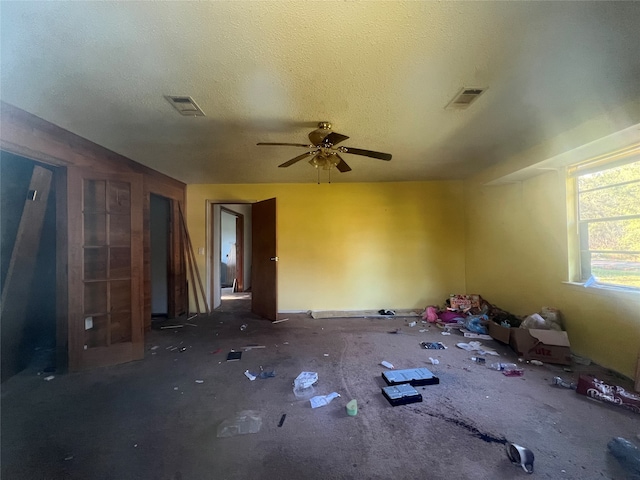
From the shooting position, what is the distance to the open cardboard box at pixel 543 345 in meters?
2.63

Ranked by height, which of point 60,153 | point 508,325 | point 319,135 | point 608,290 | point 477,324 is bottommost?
point 477,324

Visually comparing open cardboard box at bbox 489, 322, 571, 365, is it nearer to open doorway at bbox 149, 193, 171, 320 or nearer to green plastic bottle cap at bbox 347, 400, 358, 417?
green plastic bottle cap at bbox 347, 400, 358, 417

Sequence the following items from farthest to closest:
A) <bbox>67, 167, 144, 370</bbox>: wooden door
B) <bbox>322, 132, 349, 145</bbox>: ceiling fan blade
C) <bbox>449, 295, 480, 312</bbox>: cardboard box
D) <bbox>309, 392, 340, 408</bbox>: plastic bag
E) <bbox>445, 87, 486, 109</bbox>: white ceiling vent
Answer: <bbox>449, 295, 480, 312</bbox>: cardboard box < <bbox>67, 167, 144, 370</bbox>: wooden door < <bbox>322, 132, 349, 145</bbox>: ceiling fan blade < <bbox>309, 392, 340, 408</bbox>: plastic bag < <bbox>445, 87, 486, 109</bbox>: white ceiling vent

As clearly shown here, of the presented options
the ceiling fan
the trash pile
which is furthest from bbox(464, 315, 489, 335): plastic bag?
the ceiling fan

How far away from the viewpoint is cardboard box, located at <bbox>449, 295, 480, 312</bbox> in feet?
13.9

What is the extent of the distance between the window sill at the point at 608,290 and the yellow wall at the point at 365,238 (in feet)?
6.84

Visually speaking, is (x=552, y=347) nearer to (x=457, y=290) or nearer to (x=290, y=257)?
(x=457, y=290)

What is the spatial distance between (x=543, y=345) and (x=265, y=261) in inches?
150

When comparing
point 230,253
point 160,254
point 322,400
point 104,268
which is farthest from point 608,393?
point 230,253

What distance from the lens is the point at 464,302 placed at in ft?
14.1

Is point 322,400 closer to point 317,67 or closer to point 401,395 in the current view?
point 401,395

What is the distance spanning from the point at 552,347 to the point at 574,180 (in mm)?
1844

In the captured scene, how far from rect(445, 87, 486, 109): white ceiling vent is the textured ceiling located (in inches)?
2.2

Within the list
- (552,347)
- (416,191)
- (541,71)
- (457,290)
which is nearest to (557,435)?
(552,347)
